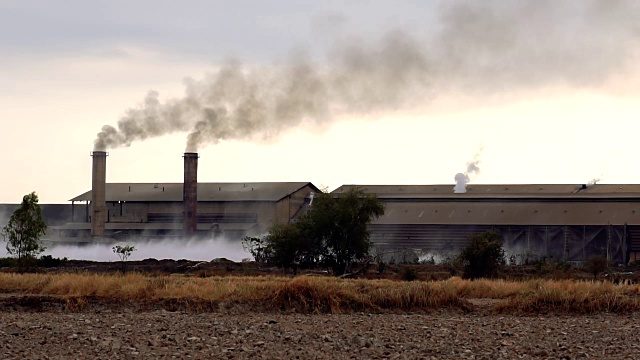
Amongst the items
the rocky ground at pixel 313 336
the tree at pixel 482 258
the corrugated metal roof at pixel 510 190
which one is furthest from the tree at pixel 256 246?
the rocky ground at pixel 313 336

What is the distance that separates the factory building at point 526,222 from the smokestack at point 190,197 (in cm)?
1931

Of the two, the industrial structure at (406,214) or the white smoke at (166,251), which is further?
the white smoke at (166,251)

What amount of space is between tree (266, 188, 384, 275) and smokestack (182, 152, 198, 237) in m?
41.8

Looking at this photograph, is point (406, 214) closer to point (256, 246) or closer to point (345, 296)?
point (256, 246)

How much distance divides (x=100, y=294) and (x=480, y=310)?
13.1 m

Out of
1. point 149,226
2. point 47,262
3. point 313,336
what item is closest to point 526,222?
point 149,226

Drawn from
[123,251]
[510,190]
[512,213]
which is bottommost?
[123,251]

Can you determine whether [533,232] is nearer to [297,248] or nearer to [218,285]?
[297,248]

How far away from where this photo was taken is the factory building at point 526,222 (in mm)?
102338

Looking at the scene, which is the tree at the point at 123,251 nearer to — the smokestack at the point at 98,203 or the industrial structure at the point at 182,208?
the smokestack at the point at 98,203

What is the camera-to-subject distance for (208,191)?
128 metres

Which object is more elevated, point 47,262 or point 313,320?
point 47,262

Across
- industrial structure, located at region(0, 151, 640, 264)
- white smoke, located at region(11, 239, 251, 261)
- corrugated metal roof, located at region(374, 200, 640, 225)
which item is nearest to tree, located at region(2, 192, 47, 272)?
industrial structure, located at region(0, 151, 640, 264)

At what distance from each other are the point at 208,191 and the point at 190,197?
8761mm
